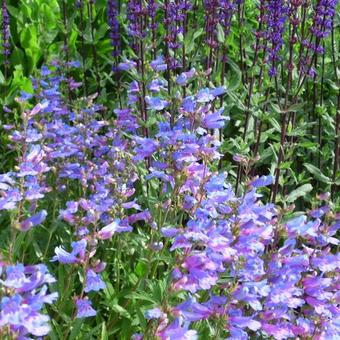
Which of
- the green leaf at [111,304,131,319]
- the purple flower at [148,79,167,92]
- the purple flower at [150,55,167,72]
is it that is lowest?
the green leaf at [111,304,131,319]

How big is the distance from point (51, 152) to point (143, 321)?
1430 mm

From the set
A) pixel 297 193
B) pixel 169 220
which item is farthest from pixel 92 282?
pixel 297 193

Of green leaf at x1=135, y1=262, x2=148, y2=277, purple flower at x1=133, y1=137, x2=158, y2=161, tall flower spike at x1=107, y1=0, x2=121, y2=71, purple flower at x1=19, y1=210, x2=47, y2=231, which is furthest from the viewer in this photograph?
tall flower spike at x1=107, y1=0, x2=121, y2=71

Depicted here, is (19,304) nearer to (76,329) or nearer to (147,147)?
(76,329)

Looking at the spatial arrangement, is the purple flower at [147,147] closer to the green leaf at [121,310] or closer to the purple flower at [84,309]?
the green leaf at [121,310]

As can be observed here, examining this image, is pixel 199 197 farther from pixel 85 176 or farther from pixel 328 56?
pixel 328 56

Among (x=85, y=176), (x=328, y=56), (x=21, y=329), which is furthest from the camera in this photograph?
(x=328, y=56)

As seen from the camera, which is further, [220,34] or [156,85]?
[220,34]

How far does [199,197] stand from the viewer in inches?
128

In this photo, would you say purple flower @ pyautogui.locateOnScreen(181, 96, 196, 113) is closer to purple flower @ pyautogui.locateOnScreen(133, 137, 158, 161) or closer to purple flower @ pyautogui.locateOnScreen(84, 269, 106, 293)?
purple flower @ pyautogui.locateOnScreen(133, 137, 158, 161)

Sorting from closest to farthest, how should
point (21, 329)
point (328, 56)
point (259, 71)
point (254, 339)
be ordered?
point (21, 329)
point (254, 339)
point (259, 71)
point (328, 56)

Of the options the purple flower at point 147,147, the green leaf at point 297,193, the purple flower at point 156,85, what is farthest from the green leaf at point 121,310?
the green leaf at point 297,193

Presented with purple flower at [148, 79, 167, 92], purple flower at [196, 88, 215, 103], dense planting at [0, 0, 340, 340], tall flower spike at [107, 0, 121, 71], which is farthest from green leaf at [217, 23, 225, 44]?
purple flower at [196, 88, 215, 103]

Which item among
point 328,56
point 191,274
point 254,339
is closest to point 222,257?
point 191,274
